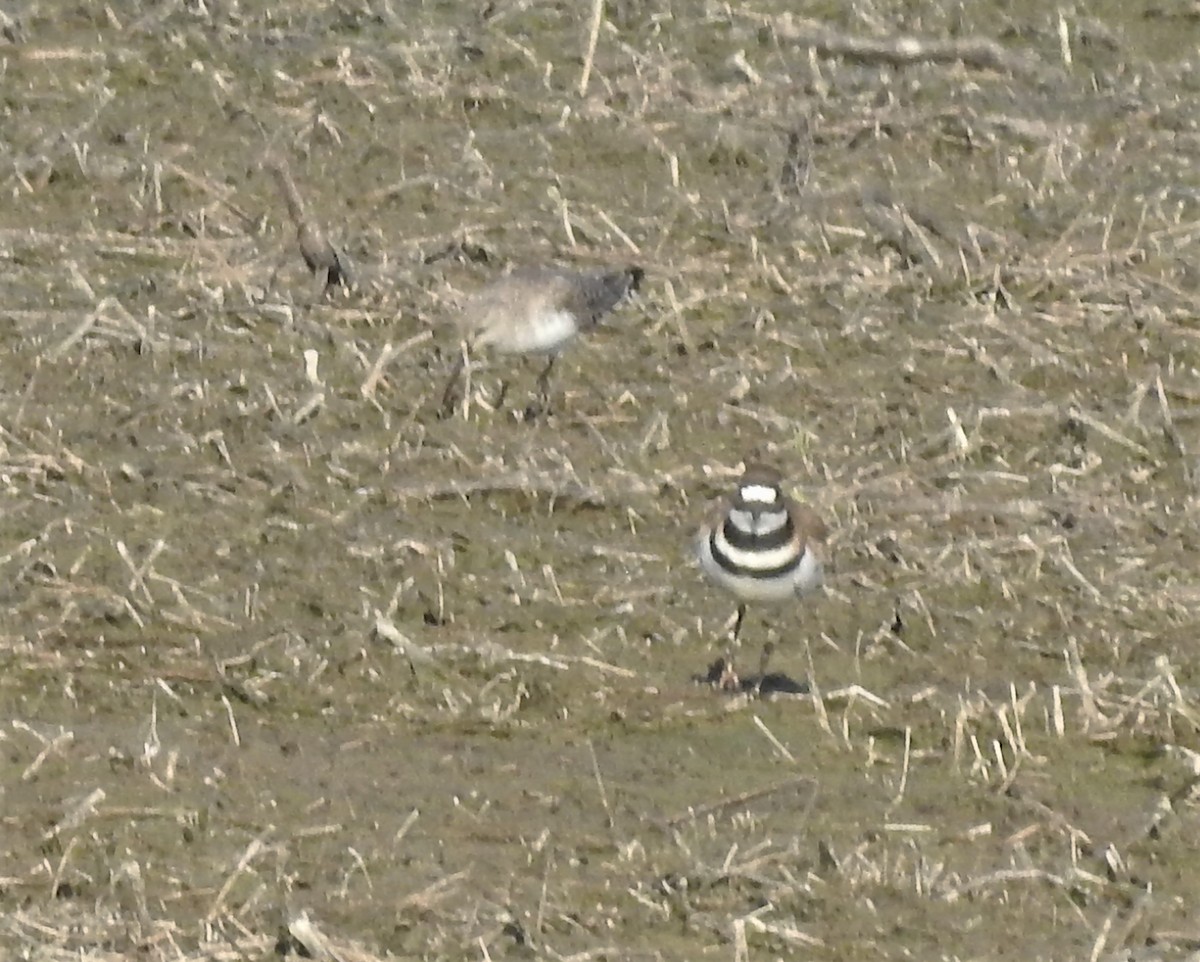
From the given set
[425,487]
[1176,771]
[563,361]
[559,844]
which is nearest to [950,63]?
[563,361]

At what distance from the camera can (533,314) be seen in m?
6.63

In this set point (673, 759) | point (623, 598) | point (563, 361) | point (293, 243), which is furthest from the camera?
point (293, 243)

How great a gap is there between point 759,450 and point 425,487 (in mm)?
1076

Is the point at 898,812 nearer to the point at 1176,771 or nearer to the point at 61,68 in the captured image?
the point at 1176,771

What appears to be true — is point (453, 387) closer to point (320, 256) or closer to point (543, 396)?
point (543, 396)

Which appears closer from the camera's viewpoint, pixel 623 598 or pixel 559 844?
pixel 559 844

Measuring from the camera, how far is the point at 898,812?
4.88 m

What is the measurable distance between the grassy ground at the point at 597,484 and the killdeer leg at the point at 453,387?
Answer: 49 mm

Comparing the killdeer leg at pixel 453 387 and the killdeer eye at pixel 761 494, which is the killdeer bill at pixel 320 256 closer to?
the killdeer leg at pixel 453 387

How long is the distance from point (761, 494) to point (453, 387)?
58.4 inches

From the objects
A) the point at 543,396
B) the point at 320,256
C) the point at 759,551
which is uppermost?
the point at 759,551

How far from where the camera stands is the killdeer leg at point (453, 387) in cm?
645

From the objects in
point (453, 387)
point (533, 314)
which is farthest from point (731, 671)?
point (533, 314)

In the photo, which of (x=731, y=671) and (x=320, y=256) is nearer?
(x=731, y=671)
